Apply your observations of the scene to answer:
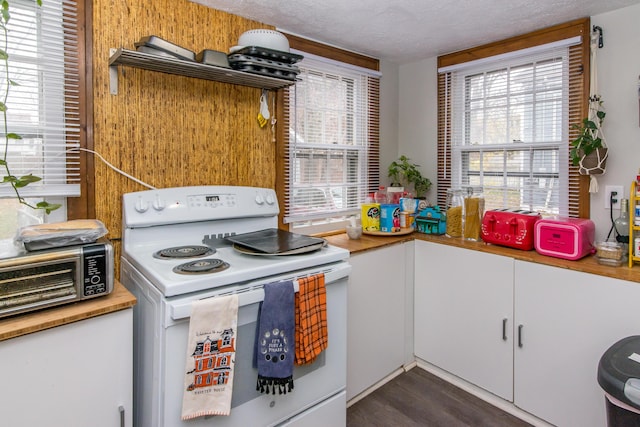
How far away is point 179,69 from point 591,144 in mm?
2105

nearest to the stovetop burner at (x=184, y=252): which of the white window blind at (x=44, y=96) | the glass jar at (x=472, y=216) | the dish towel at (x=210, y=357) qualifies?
the dish towel at (x=210, y=357)

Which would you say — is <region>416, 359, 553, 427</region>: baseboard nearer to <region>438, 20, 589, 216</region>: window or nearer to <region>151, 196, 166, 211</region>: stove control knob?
<region>438, 20, 589, 216</region>: window

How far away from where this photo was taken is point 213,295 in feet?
4.26

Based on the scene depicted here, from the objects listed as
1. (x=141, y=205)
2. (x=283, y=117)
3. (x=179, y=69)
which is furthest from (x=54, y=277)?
(x=283, y=117)

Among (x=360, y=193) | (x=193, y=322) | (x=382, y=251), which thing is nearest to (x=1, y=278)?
(x=193, y=322)

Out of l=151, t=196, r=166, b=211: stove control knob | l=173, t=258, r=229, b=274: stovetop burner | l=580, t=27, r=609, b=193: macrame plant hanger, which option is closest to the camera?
l=173, t=258, r=229, b=274: stovetop burner

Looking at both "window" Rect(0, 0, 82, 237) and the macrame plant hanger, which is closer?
"window" Rect(0, 0, 82, 237)

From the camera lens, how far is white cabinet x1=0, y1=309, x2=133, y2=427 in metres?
1.07

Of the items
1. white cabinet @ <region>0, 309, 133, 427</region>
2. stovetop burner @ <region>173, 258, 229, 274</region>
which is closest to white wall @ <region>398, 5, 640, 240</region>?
stovetop burner @ <region>173, 258, 229, 274</region>

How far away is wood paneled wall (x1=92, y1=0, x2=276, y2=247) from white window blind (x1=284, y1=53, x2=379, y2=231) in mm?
215

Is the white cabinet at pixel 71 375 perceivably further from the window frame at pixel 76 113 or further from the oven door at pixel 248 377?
the window frame at pixel 76 113

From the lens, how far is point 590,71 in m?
2.08

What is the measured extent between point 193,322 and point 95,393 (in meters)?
0.38

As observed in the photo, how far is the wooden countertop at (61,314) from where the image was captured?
1049 millimetres
